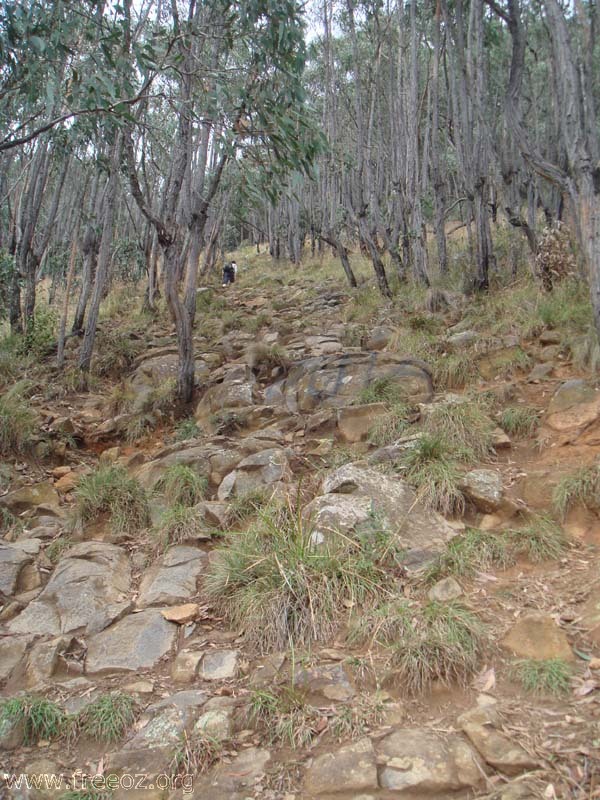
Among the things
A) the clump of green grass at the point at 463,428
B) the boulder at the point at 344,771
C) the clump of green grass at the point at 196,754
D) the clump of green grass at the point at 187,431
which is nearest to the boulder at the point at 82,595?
the clump of green grass at the point at 196,754

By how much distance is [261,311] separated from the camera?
1241 cm

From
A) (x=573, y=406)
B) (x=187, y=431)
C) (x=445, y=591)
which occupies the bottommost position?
(x=445, y=591)

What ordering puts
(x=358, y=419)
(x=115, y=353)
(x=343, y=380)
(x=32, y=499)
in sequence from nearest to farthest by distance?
(x=32, y=499)
(x=358, y=419)
(x=343, y=380)
(x=115, y=353)

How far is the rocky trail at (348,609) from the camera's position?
108 inches

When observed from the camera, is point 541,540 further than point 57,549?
No

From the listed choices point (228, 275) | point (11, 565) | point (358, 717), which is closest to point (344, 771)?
point (358, 717)

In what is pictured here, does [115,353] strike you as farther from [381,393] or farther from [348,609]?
[348,609]

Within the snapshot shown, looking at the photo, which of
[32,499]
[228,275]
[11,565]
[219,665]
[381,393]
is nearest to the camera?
[219,665]

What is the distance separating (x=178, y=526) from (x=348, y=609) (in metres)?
1.78

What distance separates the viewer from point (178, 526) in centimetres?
496

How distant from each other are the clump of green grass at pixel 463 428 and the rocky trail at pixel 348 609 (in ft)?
0.28

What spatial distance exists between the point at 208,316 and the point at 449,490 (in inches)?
338

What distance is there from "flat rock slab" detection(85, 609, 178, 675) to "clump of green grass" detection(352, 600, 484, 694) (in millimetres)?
1258

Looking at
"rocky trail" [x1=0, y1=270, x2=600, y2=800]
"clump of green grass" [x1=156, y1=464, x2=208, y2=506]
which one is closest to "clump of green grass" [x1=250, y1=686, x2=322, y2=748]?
"rocky trail" [x1=0, y1=270, x2=600, y2=800]
